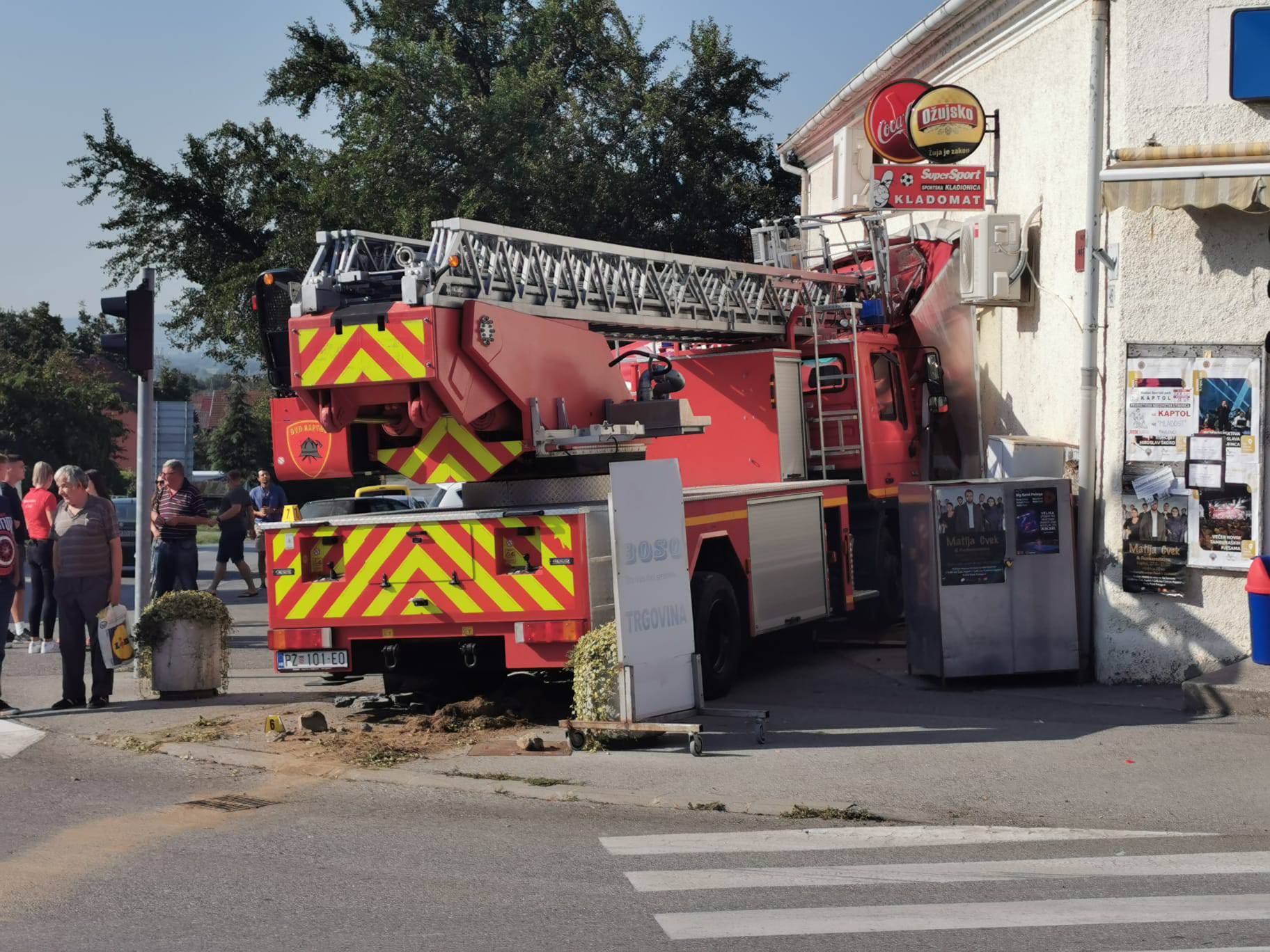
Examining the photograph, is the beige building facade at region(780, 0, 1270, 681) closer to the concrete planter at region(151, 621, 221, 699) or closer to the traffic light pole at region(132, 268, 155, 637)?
the concrete planter at region(151, 621, 221, 699)

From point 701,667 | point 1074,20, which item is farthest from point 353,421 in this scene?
point 1074,20

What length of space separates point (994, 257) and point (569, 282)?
4.69 metres

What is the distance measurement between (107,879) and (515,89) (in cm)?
2282

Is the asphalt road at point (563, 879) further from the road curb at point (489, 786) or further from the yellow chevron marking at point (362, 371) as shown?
the yellow chevron marking at point (362, 371)

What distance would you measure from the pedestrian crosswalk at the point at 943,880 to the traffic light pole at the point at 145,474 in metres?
6.65

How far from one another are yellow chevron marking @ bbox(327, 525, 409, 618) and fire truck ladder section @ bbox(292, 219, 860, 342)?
5.25ft

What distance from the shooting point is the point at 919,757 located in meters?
8.64

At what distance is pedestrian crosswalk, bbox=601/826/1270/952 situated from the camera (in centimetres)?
554

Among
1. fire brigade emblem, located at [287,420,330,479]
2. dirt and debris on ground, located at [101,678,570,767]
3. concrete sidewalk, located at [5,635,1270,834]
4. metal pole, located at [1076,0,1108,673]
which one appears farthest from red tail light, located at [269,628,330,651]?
metal pole, located at [1076,0,1108,673]

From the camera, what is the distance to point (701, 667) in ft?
34.6

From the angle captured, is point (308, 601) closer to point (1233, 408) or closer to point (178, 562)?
point (178, 562)

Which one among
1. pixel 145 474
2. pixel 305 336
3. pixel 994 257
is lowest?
pixel 145 474

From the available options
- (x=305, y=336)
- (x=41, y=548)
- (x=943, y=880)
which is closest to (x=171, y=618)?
(x=305, y=336)

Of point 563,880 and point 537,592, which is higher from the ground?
point 537,592
